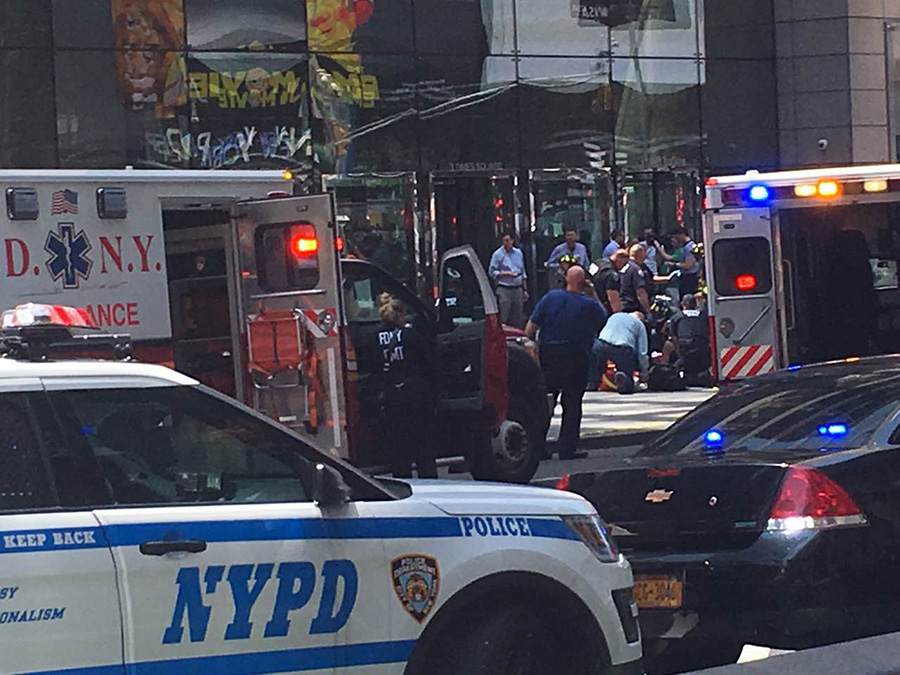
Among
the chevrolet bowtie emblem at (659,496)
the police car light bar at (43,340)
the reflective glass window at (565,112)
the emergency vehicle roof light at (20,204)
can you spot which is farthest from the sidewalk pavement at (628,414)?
the police car light bar at (43,340)

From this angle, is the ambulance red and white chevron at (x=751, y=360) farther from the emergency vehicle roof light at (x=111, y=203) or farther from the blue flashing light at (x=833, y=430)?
the blue flashing light at (x=833, y=430)

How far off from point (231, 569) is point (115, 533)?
1.24 feet

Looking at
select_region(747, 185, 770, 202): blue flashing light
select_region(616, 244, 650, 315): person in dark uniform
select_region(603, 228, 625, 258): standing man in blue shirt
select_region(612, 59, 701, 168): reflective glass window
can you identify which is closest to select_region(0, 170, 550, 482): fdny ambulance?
select_region(747, 185, 770, 202): blue flashing light

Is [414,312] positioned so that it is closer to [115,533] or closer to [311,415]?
[311,415]

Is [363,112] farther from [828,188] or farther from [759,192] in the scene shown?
[828,188]

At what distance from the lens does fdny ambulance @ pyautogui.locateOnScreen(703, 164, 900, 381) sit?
15.0 meters

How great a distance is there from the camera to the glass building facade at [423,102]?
2308 centimetres

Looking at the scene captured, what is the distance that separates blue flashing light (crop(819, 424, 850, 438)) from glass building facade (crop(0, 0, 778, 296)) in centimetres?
1644

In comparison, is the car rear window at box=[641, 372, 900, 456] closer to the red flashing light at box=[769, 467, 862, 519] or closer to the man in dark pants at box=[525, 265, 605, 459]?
the red flashing light at box=[769, 467, 862, 519]

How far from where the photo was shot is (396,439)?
42.4 feet

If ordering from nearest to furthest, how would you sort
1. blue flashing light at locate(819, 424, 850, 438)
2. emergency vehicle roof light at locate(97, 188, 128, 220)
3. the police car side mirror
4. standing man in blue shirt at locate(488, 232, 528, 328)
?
1. the police car side mirror
2. blue flashing light at locate(819, 424, 850, 438)
3. emergency vehicle roof light at locate(97, 188, 128, 220)
4. standing man in blue shirt at locate(488, 232, 528, 328)

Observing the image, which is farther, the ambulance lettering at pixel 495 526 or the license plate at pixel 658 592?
the license plate at pixel 658 592

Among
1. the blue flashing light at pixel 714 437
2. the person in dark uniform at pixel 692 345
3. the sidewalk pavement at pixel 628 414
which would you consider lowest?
the sidewalk pavement at pixel 628 414

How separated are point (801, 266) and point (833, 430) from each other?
8810mm
